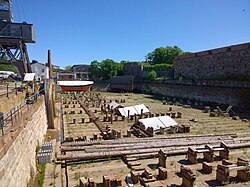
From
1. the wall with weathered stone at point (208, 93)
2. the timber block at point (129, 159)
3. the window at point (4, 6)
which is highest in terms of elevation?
the window at point (4, 6)

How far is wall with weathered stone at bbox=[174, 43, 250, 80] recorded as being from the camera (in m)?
24.1

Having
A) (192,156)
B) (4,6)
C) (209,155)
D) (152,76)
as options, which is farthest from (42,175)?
(152,76)

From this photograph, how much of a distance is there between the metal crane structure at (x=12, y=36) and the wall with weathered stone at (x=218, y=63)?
2443 centimetres

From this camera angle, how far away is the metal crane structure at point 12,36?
66.2 feet

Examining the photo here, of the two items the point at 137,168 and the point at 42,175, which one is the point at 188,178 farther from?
the point at 42,175

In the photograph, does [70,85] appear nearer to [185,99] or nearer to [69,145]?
[185,99]

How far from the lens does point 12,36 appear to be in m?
20.3

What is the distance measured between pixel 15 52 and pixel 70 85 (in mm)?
23816

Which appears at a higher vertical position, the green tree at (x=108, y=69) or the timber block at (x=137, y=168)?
the green tree at (x=108, y=69)

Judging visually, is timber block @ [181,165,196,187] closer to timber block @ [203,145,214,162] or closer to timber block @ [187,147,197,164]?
timber block @ [187,147,197,164]

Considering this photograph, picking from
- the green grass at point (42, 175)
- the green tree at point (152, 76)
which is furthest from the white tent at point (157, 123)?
the green tree at point (152, 76)

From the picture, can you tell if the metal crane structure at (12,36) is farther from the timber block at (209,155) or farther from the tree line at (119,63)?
the tree line at (119,63)

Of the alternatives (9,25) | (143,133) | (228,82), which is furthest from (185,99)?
(9,25)

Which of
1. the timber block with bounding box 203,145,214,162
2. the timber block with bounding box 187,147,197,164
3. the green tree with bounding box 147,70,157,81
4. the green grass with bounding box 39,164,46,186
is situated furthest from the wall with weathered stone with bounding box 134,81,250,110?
the green grass with bounding box 39,164,46,186
